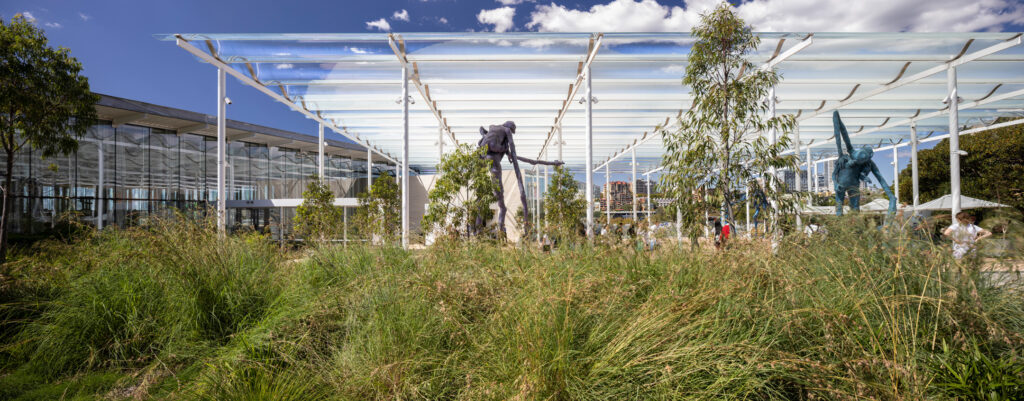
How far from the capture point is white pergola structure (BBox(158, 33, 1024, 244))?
23.6ft

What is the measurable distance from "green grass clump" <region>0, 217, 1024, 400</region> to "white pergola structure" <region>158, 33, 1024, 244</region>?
Answer: 2.76m

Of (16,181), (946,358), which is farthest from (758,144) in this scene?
(16,181)

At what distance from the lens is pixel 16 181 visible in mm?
10969

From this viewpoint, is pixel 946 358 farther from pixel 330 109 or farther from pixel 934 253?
pixel 330 109

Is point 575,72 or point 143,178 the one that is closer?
point 575,72

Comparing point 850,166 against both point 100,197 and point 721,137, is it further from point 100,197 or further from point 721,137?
point 100,197

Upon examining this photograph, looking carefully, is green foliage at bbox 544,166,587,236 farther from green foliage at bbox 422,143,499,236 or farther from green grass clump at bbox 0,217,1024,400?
green grass clump at bbox 0,217,1024,400

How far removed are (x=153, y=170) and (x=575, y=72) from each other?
1455 cm

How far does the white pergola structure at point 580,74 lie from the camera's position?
7.20 metres

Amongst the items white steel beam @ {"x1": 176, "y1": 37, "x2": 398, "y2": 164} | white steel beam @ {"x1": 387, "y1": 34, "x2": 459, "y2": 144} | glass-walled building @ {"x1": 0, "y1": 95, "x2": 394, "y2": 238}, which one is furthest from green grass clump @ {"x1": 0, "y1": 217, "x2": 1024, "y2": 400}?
glass-walled building @ {"x1": 0, "y1": 95, "x2": 394, "y2": 238}

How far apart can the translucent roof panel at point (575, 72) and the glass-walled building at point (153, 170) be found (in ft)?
10.2

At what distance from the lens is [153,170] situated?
1432cm

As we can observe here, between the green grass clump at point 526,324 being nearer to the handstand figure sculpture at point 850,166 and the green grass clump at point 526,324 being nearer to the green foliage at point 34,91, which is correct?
the green foliage at point 34,91

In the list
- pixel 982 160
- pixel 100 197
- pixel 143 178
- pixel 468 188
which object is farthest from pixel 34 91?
pixel 982 160
